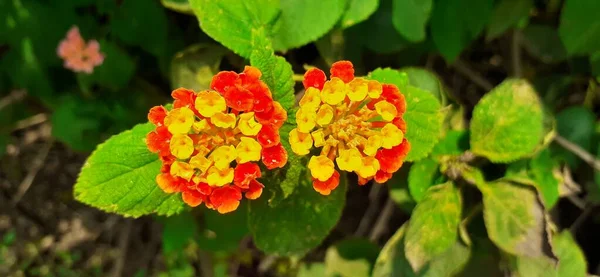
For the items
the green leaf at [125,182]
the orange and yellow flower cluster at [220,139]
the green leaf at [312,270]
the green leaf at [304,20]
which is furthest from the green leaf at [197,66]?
the green leaf at [312,270]

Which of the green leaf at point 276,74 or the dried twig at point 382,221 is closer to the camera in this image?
the green leaf at point 276,74

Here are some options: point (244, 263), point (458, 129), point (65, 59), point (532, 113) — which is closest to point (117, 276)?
point (244, 263)

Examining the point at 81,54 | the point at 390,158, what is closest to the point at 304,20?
the point at 390,158

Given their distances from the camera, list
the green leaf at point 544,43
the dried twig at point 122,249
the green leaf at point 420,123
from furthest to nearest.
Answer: the dried twig at point 122,249 < the green leaf at point 544,43 < the green leaf at point 420,123

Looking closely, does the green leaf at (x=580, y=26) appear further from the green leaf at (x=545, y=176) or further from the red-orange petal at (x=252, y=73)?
the red-orange petal at (x=252, y=73)

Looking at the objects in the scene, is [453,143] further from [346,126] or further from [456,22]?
[346,126]

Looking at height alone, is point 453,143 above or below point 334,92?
below
